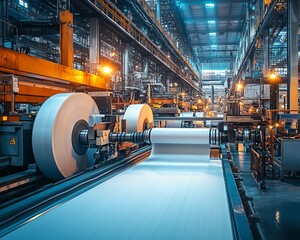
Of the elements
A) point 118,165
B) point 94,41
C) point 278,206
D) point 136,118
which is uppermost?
point 94,41

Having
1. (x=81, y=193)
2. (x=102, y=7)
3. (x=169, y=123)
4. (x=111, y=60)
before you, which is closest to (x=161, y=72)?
(x=111, y=60)

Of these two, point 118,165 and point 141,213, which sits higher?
point 118,165

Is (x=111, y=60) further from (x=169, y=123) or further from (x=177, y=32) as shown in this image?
(x=177, y=32)

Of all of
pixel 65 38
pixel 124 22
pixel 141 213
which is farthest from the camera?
pixel 124 22

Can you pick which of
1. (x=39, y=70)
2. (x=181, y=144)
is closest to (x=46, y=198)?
(x=181, y=144)

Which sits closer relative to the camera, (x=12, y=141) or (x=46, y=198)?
(x=46, y=198)

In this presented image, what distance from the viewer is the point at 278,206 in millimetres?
4781

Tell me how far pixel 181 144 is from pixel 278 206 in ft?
6.65

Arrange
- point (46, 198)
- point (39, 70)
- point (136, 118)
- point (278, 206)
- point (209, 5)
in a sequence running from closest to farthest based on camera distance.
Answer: point (46, 198)
point (278, 206)
point (136, 118)
point (39, 70)
point (209, 5)

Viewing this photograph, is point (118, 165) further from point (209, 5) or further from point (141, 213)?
point (209, 5)

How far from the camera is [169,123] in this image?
8.99 metres

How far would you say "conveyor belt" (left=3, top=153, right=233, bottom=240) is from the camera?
180cm

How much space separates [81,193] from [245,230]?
4.78ft

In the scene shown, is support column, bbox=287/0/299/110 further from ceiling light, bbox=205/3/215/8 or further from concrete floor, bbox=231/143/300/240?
ceiling light, bbox=205/3/215/8
